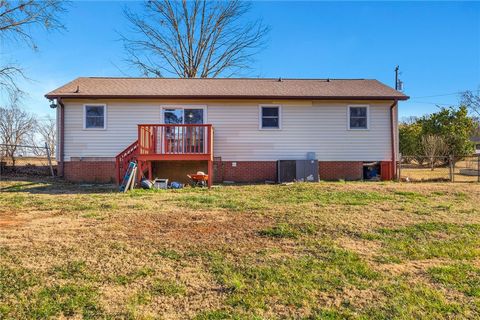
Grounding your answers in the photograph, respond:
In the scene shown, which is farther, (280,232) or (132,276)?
(280,232)

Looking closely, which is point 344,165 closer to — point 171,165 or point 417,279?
point 171,165

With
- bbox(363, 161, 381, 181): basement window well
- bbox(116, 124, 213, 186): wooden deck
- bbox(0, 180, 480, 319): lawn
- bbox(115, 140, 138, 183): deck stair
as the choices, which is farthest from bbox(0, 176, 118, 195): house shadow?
bbox(363, 161, 381, 181): basement window well

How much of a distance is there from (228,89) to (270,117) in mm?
2065

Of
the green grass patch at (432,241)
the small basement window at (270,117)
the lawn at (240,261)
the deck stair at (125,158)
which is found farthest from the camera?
the small basement window at (270,117)

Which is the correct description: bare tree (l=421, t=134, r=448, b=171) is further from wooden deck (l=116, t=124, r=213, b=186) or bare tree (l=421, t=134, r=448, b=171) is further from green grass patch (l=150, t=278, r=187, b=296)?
green grass patch (l=150, t=278, r=187, b=296)

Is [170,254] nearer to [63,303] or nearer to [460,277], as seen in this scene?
[63,303]

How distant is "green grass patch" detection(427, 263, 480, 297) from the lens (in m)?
3.03

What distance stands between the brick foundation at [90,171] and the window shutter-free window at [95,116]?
1.43 metres

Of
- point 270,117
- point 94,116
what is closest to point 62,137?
point 94,116

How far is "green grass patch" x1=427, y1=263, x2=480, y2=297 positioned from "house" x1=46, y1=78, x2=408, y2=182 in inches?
335

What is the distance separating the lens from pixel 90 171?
38.0 feet

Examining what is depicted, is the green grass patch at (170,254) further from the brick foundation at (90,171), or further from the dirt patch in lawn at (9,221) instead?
the brick foundation at (90,171)

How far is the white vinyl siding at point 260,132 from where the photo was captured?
1163 cm

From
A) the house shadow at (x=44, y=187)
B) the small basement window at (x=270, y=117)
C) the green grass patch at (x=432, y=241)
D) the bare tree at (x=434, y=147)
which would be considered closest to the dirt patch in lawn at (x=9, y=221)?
the house shadow at (x=44, y=187)
